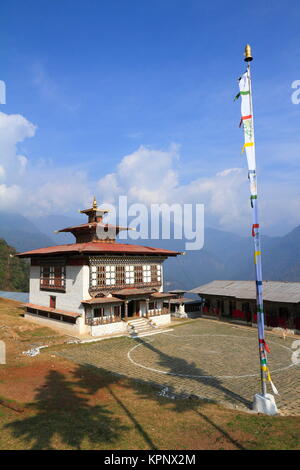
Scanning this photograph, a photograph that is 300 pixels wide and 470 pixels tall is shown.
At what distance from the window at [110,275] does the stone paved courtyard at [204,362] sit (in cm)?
619

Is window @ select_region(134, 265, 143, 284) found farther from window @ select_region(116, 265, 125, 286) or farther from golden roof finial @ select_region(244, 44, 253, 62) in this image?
golden roof finial @ select_region(244, 44, 253, 62)

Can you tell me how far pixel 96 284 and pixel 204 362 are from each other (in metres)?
13.5

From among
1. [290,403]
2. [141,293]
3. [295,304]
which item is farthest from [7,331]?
[295,304]

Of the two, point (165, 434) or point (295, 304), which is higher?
point (295, 304)

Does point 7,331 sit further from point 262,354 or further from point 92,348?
point 262,354

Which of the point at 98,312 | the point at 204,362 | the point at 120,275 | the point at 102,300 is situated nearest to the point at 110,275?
the point at 120,275

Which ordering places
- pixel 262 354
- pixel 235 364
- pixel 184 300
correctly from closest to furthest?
pixel 262 354
pixel 235 364
pixel 184 300

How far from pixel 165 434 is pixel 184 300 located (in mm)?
31347

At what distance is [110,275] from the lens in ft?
106

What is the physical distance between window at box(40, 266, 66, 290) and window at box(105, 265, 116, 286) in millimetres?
4333

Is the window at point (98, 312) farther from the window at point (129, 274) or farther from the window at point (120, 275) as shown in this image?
the window at point (129, 274)

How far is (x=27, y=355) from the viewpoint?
73.0 ft

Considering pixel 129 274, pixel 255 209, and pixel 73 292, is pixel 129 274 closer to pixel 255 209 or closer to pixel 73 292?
pixel 73 292

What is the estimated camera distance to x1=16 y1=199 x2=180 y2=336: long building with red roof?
3016cm
